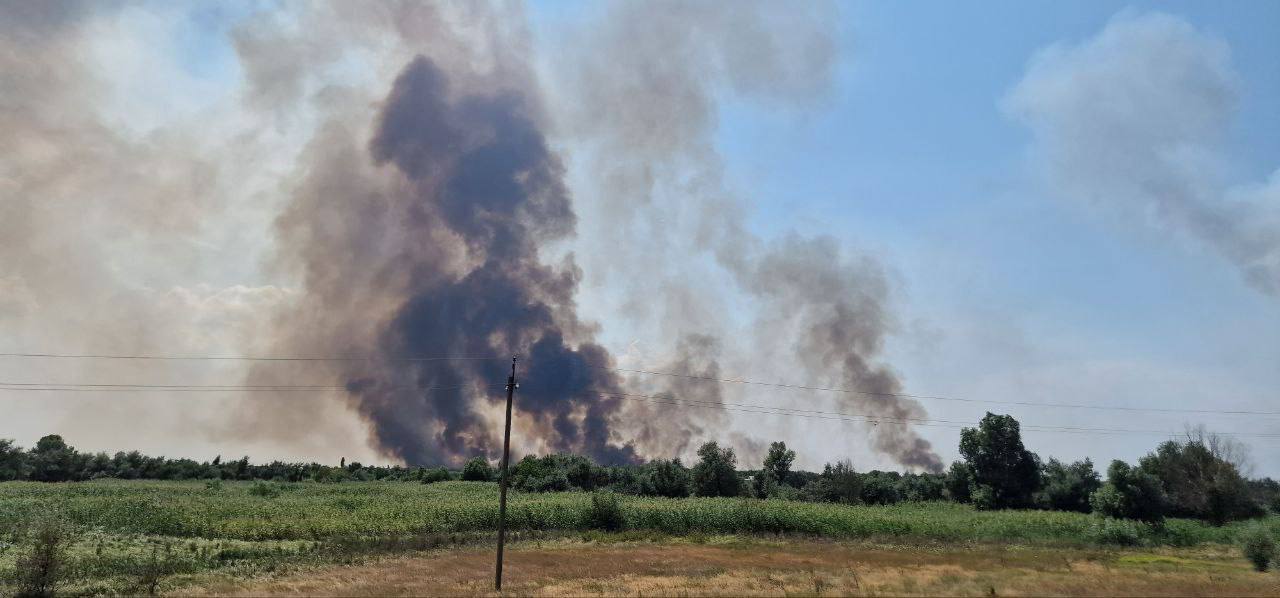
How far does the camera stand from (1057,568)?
48000mm

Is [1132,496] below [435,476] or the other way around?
the other way around

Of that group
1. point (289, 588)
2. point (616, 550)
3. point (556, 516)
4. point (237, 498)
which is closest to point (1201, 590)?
point (616, 550)

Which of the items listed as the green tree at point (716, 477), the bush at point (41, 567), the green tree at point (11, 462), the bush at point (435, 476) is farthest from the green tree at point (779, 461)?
the green tree at point (11, 462)

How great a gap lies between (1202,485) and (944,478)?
38.4 metres

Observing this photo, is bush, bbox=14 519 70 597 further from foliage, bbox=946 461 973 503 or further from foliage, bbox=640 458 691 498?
foliage, bbox=946 461 973 503

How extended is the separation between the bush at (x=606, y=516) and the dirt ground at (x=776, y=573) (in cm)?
1440

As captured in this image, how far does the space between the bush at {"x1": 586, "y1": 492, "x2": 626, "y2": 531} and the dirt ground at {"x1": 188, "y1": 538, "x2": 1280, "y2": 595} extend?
14396 mm

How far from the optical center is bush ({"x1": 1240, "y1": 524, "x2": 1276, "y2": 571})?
51.5 m

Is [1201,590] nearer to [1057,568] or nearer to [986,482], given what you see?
[1057,568]

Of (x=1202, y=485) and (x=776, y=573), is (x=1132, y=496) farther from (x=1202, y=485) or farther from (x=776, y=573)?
(x=776, y=573)

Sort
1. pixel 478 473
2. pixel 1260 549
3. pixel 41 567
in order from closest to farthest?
pixel 41 567 → pixel 1260 549 → pixel 478 473

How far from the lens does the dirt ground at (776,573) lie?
35.9m

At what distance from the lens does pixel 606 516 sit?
250ft

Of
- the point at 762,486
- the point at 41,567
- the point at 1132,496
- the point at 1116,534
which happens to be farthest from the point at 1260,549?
the point at 41,567
